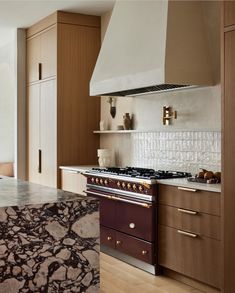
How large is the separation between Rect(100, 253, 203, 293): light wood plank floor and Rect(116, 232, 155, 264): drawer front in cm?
14

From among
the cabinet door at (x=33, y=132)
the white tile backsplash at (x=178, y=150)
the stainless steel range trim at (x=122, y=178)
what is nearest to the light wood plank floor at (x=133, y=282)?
the stainless steel range trim at (x=122, y=178)

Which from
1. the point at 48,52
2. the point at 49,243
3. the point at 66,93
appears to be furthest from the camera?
the point at 48,52

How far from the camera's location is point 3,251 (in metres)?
2.28

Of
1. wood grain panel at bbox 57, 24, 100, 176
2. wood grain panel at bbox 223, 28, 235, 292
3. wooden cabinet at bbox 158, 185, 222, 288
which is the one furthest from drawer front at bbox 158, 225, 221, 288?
wood grain panel at bbox 57, 24, 100, 176

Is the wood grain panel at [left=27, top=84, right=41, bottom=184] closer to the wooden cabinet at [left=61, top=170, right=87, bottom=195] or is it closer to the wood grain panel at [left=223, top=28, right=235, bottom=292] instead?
the wooden cabinet at [left=61, top=170, right=87, bottom=195]

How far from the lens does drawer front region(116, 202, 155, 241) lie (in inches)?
165

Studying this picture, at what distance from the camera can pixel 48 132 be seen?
A: 625cm

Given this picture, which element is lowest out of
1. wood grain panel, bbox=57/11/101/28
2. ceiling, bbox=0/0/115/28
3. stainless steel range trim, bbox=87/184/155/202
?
stainless steel range trim, bbox=87/184/155/202

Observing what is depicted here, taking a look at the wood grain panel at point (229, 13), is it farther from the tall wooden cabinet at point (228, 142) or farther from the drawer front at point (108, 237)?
the drawer front at point (108, 237)

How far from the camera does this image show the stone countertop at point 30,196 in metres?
2.44

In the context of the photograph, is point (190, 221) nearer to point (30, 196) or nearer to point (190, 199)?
point (190, 199)

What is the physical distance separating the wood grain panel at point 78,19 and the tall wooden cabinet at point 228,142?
308 centimetres

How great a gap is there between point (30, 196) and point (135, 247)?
2.01m

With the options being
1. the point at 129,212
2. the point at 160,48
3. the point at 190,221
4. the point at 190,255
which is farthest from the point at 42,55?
the point at 190,255
